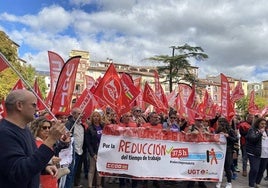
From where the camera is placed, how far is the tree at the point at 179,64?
3362cm

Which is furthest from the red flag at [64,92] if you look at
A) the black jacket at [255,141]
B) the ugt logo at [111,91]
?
the black jacket at [255,141]

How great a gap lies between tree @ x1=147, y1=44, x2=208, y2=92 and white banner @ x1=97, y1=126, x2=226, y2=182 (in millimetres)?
25211

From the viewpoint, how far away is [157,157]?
25.7 ft

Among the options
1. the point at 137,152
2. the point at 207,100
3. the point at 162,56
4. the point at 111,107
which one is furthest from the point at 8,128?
the point at 162,56

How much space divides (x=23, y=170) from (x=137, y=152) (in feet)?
18.1

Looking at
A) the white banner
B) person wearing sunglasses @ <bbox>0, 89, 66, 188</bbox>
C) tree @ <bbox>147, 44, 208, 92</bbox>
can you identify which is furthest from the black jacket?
tree @ <bbox>147, 44, 208, 92</bbox>

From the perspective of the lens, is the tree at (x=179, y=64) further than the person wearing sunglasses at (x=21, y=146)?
Yes

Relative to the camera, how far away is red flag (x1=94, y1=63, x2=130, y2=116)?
1005cm

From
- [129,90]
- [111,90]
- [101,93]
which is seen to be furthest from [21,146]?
[129,90]

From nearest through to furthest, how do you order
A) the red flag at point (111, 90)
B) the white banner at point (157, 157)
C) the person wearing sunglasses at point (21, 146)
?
the person wearing sunglasses at point (21, 146) < the white banner at point (157, 157) < the red flag at point (111, 90)

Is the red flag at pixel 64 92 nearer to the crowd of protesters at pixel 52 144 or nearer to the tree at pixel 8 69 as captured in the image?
the crowd of protesters at pixel 52 144

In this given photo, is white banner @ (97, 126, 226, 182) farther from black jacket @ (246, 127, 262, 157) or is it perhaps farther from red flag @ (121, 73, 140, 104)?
red flag @ (121, 73, 140, 104)

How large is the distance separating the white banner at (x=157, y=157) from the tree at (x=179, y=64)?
25.2m

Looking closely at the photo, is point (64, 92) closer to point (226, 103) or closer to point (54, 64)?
point (54, 64)
